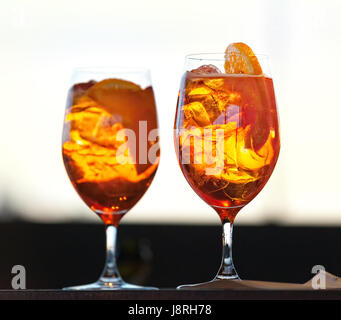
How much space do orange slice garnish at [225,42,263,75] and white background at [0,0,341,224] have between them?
10.3ft

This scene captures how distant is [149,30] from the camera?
419 centimetres

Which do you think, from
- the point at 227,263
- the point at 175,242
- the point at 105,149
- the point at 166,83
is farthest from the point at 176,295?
the point at 166,83

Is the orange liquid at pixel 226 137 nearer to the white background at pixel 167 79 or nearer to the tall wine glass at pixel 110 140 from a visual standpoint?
the tall wine glass at pixel 110 140

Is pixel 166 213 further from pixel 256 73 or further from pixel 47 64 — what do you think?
pixel 256 73

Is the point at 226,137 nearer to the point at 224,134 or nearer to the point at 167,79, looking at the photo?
the point at 224,134

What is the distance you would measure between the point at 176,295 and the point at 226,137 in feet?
0.76

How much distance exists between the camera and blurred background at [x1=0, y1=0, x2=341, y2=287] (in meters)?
4.00

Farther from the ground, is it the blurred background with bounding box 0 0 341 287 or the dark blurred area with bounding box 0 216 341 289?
the blurred background with bounding box 0 0 341 287

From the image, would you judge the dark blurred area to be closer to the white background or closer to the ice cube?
the white background

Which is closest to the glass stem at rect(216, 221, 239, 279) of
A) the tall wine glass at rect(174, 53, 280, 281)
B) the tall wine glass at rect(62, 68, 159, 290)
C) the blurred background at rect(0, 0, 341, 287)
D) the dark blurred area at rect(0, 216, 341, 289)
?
the tall wine glass at rect(174, 53, 280, 281)
